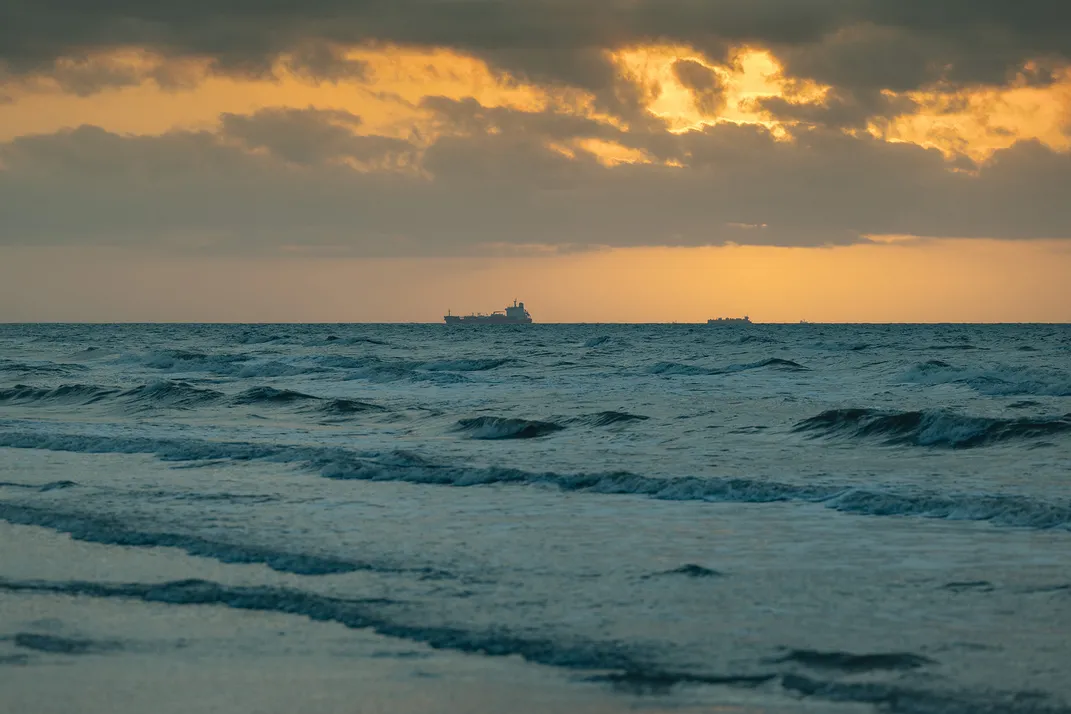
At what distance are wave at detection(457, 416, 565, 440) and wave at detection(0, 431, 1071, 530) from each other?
422 centimetres

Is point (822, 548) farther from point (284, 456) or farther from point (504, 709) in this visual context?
point (284, 456)

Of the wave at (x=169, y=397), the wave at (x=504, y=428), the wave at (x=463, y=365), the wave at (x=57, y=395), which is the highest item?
the wave at (x=463, y=365)

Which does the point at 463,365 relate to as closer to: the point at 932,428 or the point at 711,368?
the point at 711,368

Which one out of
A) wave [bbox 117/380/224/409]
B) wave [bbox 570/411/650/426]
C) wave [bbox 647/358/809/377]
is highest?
wave [bbox 647/358/809/377]

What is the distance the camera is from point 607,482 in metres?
15.5

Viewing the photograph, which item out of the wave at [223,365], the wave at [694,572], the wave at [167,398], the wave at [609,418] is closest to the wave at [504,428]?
the wave at [609,418]

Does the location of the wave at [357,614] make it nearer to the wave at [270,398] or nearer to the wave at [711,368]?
the wave at [270,398]

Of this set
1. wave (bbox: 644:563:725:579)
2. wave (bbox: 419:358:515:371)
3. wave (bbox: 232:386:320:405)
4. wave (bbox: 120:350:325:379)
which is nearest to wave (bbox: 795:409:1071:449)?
wave (bbox: 644:563:725:579)

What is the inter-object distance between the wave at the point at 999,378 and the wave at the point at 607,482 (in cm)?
2205

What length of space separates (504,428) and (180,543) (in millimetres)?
13199

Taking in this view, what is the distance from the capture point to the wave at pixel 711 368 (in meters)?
47.2

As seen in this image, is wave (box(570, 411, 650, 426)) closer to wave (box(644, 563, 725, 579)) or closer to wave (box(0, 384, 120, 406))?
wave (box(644, 563, 725, 579))

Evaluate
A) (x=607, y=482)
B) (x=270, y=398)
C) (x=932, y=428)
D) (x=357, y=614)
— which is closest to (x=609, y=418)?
(x=932, y=428)

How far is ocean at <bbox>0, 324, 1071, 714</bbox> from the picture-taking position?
Answer: 6.89 meters
